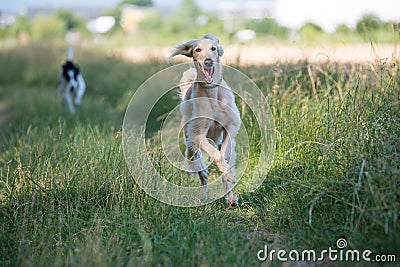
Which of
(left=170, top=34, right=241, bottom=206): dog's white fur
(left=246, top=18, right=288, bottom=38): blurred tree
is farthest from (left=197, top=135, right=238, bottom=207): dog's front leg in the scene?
(left=246, top=18, right=288, bottom=38): blurred tree

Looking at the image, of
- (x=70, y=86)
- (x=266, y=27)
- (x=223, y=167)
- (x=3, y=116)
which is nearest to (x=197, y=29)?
(x=266, y=27)

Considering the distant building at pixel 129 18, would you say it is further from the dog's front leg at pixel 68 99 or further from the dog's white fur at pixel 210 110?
the dog's white fur at pixel 210 110

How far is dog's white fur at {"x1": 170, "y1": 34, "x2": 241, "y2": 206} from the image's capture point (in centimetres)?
503

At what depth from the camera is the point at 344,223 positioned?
389 cm

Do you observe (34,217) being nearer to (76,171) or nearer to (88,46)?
(76,171)

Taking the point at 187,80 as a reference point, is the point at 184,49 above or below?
above

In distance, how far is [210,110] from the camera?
5.11 metres

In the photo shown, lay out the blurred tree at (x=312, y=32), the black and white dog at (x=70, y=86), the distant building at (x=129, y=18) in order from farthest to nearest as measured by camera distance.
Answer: the distant building at (x=129, y=18), the black and white dog at (x=70, y=86), the blurred tree at (x=312, y=32)

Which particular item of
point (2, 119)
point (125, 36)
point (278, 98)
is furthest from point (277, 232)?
point (125, 36)

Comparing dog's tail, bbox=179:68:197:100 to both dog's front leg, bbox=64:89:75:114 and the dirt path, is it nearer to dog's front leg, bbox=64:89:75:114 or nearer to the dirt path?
the dirt path

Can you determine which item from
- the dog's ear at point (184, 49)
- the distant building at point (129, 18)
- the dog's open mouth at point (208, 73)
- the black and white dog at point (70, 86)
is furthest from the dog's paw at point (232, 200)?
the distant building at point (129, 18)

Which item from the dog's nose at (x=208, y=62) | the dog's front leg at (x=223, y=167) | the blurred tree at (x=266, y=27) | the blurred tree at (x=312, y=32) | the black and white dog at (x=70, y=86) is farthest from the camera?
the black and white dog at (x=70, y=86)

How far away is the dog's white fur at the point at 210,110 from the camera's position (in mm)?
5031

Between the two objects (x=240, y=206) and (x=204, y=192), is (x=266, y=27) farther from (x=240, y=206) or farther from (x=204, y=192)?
(x=240, y=206)
